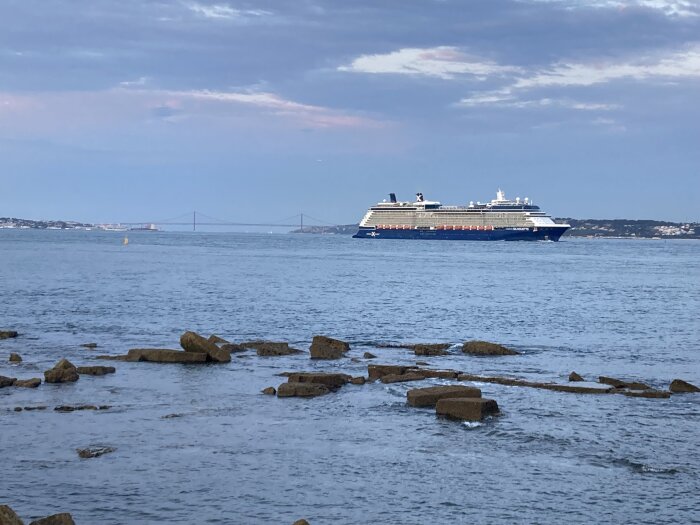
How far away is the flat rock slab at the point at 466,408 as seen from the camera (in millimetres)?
19188

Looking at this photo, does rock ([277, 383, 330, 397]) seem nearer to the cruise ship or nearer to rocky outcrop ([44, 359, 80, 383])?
rocky outcrop ([44, 359, 80, 383])

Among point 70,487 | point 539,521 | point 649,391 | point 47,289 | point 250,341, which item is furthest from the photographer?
point 47,289

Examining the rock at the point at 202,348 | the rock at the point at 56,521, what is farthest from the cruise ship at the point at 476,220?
the rock at the point at 56,521

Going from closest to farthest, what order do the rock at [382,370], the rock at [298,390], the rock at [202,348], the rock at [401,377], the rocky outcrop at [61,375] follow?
the rock at [298,390], the rocky outcrop at [61,375], the rock at [401,377], the rock at [382,370], the rock at [202,348]

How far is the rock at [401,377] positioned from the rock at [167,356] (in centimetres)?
558

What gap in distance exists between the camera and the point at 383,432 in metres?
18.3

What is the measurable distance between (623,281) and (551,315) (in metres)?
32.5

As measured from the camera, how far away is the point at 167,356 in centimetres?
2672

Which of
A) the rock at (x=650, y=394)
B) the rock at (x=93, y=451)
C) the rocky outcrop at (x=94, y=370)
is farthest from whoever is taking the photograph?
the rocky outcrop at (x=94, y=370)

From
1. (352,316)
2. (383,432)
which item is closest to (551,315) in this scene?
(352,316)

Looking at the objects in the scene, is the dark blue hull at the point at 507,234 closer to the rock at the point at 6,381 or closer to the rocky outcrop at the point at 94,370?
the rocky outcrop at the point at 94,370

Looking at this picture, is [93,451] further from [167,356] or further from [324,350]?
[324,350]

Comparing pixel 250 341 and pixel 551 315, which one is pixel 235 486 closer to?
pixel 250 341

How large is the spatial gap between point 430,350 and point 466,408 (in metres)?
10.7
